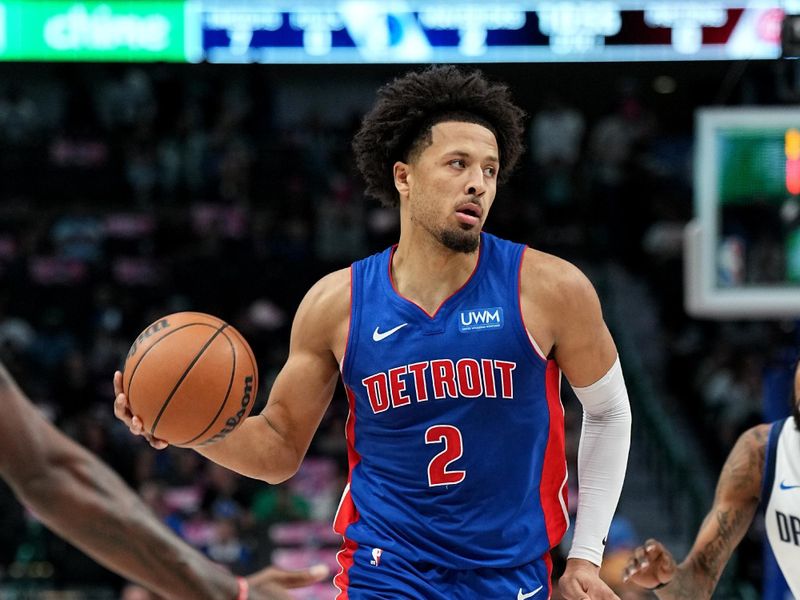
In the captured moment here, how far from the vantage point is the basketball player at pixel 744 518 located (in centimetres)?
446

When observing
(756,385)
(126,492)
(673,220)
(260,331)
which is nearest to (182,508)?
(260,331)

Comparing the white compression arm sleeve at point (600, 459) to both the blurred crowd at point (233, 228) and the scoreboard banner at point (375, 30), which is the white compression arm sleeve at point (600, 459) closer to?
the scoreboard banner at point (375, 30)

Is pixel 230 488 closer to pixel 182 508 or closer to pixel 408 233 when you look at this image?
pixel 182 508

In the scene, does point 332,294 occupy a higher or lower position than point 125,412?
higher

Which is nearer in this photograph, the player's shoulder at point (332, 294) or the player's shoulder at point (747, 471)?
the player's shoulder at point (332, 294)

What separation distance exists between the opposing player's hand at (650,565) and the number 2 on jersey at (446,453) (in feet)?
2.39

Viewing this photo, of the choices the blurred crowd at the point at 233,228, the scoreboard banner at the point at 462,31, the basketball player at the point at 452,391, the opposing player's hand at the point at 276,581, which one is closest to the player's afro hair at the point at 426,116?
the basketball player at the point at 452,391

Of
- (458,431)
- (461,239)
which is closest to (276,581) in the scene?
(458,431)

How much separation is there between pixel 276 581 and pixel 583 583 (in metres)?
1.24

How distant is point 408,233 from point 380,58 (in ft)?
18.2

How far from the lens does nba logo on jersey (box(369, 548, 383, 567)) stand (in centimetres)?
416

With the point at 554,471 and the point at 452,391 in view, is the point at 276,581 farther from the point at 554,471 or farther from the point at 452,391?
the point at 554,471

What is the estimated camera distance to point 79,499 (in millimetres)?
2680

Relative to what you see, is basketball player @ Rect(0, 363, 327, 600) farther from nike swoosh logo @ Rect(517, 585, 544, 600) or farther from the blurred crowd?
the blurred crowd
